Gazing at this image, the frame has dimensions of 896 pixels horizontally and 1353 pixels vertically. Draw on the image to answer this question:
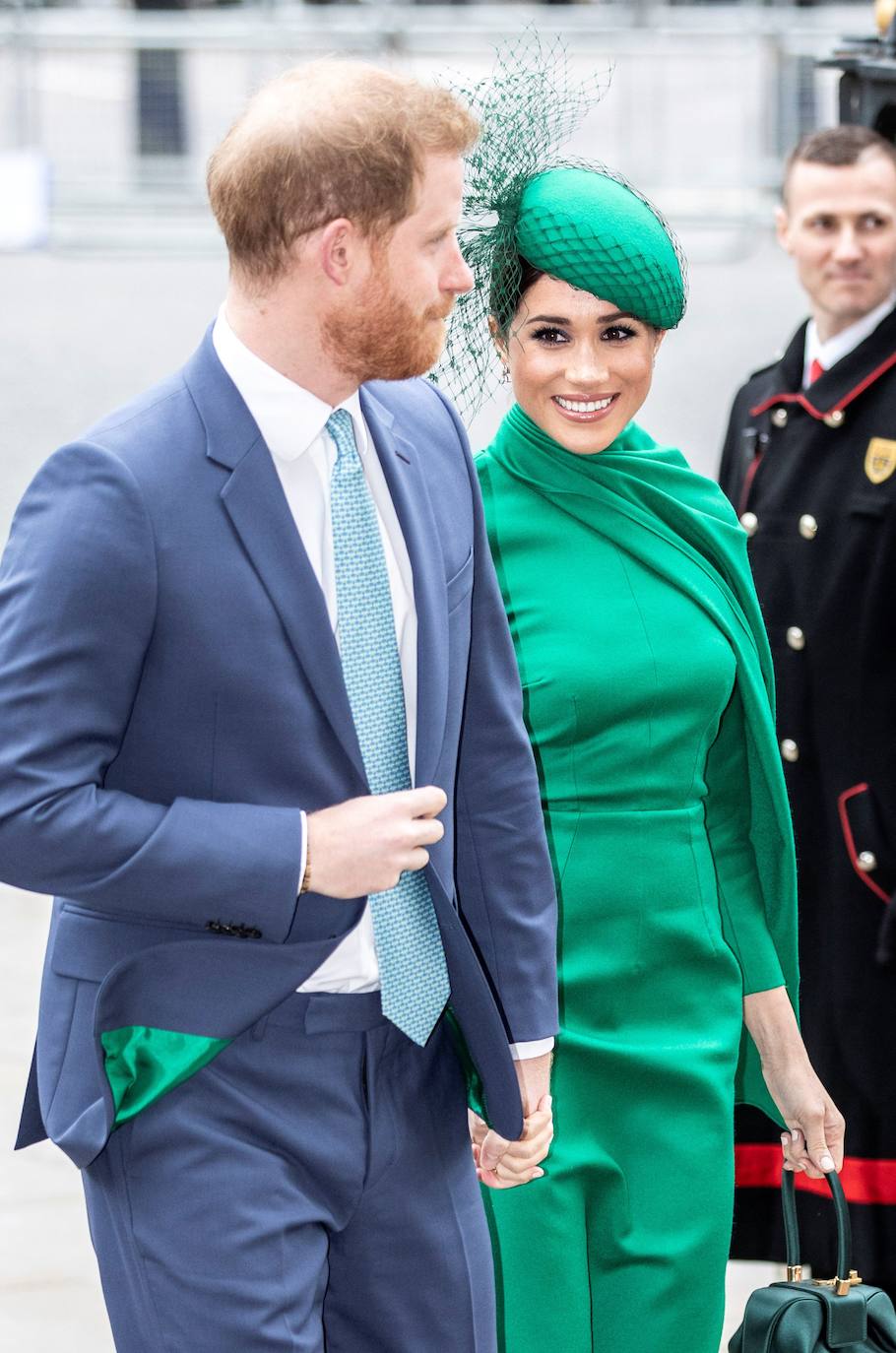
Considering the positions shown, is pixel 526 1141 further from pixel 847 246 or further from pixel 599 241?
pixel 847 246

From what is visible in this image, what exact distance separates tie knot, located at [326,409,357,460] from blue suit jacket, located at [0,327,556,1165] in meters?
0.06

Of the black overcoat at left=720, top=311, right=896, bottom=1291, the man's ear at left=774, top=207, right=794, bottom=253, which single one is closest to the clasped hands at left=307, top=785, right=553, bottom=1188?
the black overcoat at left=720, top=311, right=896, bottom=1291

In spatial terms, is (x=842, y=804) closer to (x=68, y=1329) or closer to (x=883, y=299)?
(x=883, y=299)

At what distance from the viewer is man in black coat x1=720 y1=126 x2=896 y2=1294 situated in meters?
4.13

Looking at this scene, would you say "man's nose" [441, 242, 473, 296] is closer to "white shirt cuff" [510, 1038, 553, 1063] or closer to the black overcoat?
"white shirt cuff" [510, 1038, 553, 1063]

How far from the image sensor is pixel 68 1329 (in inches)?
158

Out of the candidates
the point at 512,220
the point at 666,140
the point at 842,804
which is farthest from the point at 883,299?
the point at 666,140

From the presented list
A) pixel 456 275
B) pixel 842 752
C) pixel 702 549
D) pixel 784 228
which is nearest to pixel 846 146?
pixel 784 228

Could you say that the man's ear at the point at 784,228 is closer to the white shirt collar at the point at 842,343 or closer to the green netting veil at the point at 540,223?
the white shirt collar at the point at 842,343

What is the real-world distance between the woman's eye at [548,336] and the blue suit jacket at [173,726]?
2.22 ft

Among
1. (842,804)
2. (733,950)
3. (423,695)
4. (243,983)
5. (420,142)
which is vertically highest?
(420,142)

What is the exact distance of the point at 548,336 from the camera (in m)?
2.93

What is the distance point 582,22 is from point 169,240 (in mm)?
1838

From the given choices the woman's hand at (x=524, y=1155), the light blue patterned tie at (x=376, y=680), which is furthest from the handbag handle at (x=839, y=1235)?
the light blue patterned tie at (x=376, y=680)
